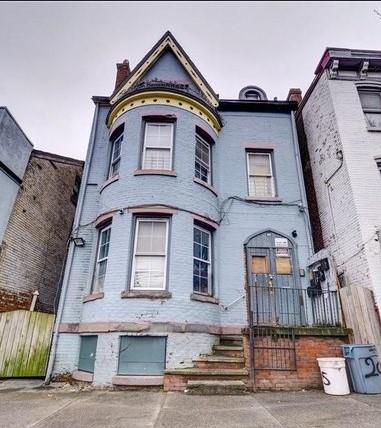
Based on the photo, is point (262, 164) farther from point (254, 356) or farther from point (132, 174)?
point (254, 356)

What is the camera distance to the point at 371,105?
31.6 feet

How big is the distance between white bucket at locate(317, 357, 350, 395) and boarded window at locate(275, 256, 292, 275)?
330 cm

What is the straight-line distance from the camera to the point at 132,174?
8539mm

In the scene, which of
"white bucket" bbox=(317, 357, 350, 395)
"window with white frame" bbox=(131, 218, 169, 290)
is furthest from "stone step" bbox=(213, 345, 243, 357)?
"window with white frame" bbox=(131, 218, 169, 290)

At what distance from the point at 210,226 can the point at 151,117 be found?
3.96 metres

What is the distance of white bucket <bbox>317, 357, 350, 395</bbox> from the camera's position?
5539 millimetres

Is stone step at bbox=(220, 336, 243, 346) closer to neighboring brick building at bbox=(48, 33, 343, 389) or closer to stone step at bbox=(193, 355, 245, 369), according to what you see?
neighboring brick building at bbox=(48, 33, 343, 389)

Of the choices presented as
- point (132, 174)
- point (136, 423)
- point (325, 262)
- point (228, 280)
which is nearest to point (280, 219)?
point (325, 262)

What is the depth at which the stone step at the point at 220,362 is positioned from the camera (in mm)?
6406

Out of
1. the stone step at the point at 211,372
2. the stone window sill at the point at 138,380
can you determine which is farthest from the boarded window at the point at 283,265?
the stone window sill at the point at 138,380

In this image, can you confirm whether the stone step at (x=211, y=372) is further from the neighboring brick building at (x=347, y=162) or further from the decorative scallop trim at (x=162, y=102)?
the decorative scallop trim at (x=162, y=102)

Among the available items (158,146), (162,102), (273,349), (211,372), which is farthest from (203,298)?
(162,102)

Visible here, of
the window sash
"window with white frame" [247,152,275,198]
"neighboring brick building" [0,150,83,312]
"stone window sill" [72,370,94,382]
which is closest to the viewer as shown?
"stone window sill" [72,370,94,382]

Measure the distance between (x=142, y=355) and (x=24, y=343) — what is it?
11.8 feet
